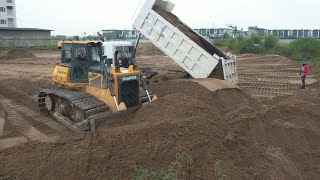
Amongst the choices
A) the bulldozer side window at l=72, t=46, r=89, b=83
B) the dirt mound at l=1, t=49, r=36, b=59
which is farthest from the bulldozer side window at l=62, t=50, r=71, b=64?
the dirt mound at l=1, t=49, r=36, b=59

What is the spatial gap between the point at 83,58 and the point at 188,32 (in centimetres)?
487

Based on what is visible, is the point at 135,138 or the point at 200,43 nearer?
the point at 135,138

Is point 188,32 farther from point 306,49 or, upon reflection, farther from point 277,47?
point 277,47

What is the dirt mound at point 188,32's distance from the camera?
42.4 feet

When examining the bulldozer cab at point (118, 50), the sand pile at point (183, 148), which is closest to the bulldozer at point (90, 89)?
the sand pile at point (183, 148)

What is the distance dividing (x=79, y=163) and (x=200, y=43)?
27.6ft

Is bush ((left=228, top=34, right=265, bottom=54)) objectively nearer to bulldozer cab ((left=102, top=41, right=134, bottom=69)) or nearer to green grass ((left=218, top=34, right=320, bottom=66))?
green grass ((left=218, top=34, right=320, bottom=66))

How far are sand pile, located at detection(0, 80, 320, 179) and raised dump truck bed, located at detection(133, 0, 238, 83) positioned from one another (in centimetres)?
370

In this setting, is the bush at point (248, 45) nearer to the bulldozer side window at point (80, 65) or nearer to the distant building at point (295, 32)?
the distant building at point (295, 32)

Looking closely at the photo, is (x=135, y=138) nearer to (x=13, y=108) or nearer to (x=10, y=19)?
(x=13, y=108)

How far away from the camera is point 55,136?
28.7 feet

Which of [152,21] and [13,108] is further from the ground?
[152,21]

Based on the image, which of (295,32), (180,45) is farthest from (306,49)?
(295,32)

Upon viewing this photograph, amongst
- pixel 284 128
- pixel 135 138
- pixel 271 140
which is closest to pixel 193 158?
pixel 135 138
